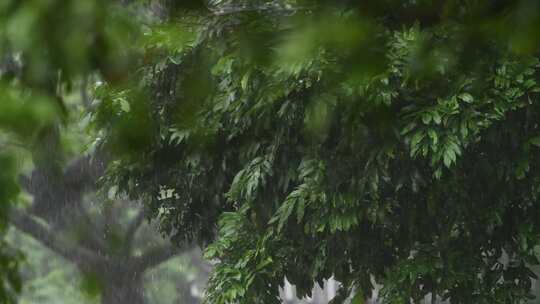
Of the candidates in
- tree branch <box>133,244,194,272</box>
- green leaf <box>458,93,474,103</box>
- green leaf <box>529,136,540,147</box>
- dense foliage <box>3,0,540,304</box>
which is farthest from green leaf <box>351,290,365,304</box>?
tree branch <box>133,244,194,272</box>

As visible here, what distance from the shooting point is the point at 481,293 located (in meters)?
9.20

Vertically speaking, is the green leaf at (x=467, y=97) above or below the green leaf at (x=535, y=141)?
above

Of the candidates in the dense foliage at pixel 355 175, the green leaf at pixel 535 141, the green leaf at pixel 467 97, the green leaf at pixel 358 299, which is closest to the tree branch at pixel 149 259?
the dense foliage at pixel 355 175

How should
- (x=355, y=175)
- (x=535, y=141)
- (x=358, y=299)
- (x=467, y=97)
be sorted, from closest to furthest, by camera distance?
(x=467, y=97) → (x=535, y=141) → (x=355, y=175) → (x=358, y=299)

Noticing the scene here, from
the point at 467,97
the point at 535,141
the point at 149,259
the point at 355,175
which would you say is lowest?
the point at 149,259

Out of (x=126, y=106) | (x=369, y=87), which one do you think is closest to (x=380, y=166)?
(x=369, y=87)

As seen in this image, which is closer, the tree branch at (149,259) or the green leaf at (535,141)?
the green leaf at (535,141)

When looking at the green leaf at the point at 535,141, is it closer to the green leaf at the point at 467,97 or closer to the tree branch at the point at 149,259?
the green leaf at the point at 467,97

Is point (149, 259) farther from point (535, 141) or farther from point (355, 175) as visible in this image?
point (535, 141)

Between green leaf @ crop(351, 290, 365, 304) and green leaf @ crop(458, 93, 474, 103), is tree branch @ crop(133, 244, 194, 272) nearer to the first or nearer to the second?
green leaf @ crop(351, 290, 365, 304)

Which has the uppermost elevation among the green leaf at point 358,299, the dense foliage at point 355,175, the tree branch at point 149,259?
the dense foliage at point 355,175

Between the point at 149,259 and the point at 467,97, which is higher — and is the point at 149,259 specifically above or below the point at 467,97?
below

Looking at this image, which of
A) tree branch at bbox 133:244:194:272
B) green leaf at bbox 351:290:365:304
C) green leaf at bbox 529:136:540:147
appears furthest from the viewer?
tree branch at bbox 133:244:194:272

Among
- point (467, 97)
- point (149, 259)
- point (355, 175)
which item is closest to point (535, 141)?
point (467, 97)
